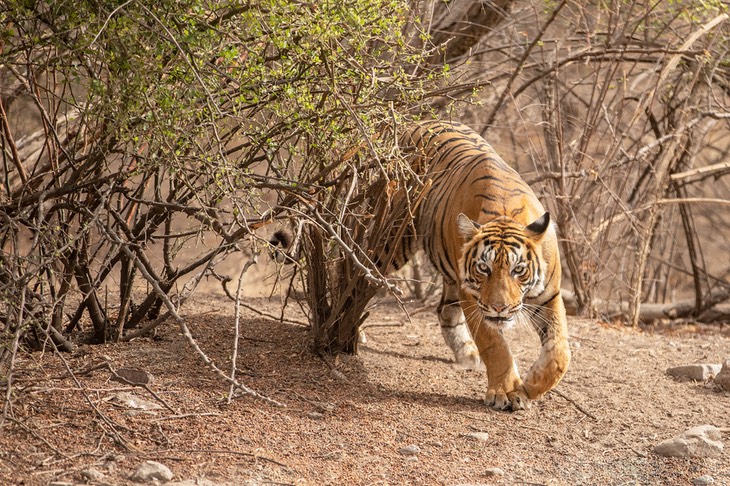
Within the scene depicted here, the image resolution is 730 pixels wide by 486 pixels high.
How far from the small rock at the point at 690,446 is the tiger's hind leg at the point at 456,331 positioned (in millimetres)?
1425

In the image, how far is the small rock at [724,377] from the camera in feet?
16.9

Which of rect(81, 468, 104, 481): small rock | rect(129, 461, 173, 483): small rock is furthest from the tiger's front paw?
rect(81, 468, 104, 481): small rock

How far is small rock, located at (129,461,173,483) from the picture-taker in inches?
132

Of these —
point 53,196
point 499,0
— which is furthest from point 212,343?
point 499,0

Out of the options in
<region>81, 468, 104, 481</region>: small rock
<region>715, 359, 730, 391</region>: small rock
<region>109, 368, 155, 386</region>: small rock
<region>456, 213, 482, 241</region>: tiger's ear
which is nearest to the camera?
<region>81, 468, 104, 481</region>: small rock

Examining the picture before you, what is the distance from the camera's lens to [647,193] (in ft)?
24.8

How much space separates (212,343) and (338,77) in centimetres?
183

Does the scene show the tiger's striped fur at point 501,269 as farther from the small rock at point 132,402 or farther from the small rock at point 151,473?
the small rock at point 151,473

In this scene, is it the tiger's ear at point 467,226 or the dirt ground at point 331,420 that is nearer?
the dirt ground at point 331,420

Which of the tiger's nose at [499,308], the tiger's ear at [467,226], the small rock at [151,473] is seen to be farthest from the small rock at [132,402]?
the tiger's ear at [467,226]

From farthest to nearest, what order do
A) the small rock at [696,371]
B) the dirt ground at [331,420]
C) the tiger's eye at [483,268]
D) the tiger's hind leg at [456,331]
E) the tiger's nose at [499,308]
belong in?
the tiger's hind leg at [456,331], the small rock at [696,371], the tiger's eye at [483,268], the tiger's nose at [499,308], the dirt ground at [331,420]

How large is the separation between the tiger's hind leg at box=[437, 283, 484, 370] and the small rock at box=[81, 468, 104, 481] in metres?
2.66

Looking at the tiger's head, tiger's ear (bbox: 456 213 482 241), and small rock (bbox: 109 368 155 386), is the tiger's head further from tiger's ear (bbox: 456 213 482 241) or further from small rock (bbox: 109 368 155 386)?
small rock (bbox: 109 368 155 386)

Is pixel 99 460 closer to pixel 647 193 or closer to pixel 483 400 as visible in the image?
pixel 483 400
